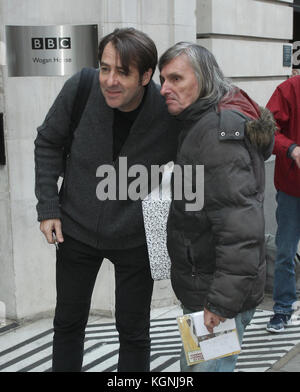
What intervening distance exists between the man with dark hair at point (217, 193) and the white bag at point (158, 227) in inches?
5.1

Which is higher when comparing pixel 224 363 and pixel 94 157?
pixel 94 157

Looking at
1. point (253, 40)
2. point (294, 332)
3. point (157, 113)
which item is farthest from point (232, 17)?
point (157, 113)

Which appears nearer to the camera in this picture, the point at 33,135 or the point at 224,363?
the point at 224,363

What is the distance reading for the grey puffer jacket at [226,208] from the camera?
2.45 m

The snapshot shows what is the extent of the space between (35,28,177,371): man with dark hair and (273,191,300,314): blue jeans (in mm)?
1674

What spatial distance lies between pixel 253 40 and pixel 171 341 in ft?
12.0

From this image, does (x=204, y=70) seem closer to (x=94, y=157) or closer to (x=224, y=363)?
(x=94, y=157)

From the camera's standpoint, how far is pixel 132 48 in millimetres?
2713

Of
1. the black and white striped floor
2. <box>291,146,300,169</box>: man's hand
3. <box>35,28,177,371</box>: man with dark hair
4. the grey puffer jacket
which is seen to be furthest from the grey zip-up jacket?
<box>291,146,300,169</box>: man's hand

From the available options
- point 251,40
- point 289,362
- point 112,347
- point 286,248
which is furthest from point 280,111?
point 251,40

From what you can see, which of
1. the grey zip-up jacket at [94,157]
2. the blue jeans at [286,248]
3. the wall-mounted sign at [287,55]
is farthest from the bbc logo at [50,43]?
the wall-mounted sign at [287,55]

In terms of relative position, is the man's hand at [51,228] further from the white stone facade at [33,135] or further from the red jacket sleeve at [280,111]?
the red jacket sleeve at [280,111]

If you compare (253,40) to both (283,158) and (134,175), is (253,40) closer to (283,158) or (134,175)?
(283,158)

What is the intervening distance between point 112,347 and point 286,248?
1.37 meters
